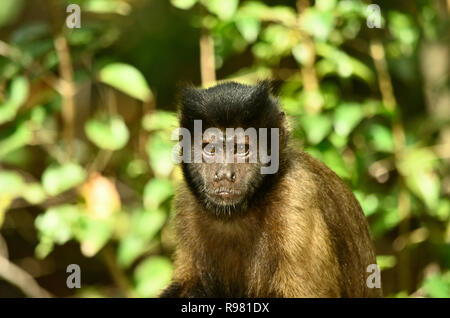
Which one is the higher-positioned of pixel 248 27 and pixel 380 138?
pixel 248 27

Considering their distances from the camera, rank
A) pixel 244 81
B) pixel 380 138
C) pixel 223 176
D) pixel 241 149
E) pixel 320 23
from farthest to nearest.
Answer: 1. pixel 244 81
2. pixel 380 138
3. pixel 320 23
4. pixel 241 149
5. pixel 223 176

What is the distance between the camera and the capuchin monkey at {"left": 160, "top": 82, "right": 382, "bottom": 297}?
462 centimetres

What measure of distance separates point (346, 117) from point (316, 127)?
11.1 inches

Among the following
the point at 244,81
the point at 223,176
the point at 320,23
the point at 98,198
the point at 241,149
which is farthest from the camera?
the point at 244,81

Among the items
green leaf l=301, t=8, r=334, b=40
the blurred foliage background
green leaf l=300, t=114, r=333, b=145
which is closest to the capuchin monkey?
the blurred foliage background

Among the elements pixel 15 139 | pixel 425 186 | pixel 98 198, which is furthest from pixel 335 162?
pixel 15 139

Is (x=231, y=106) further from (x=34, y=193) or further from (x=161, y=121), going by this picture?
(x=34, y=193)

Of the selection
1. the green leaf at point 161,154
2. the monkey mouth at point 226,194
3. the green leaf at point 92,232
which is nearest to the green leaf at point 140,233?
the green leaf at point 92,232

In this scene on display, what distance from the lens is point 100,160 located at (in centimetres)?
671

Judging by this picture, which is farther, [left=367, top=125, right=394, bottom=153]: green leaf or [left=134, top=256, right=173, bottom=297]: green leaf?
[left=134, top=256, right=173, bottom=297]: green leaf

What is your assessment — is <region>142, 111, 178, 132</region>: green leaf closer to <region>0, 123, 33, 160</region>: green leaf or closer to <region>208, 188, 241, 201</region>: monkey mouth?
<region>0, 123, 33, 160</region>: green leaf

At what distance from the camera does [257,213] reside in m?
4.88
